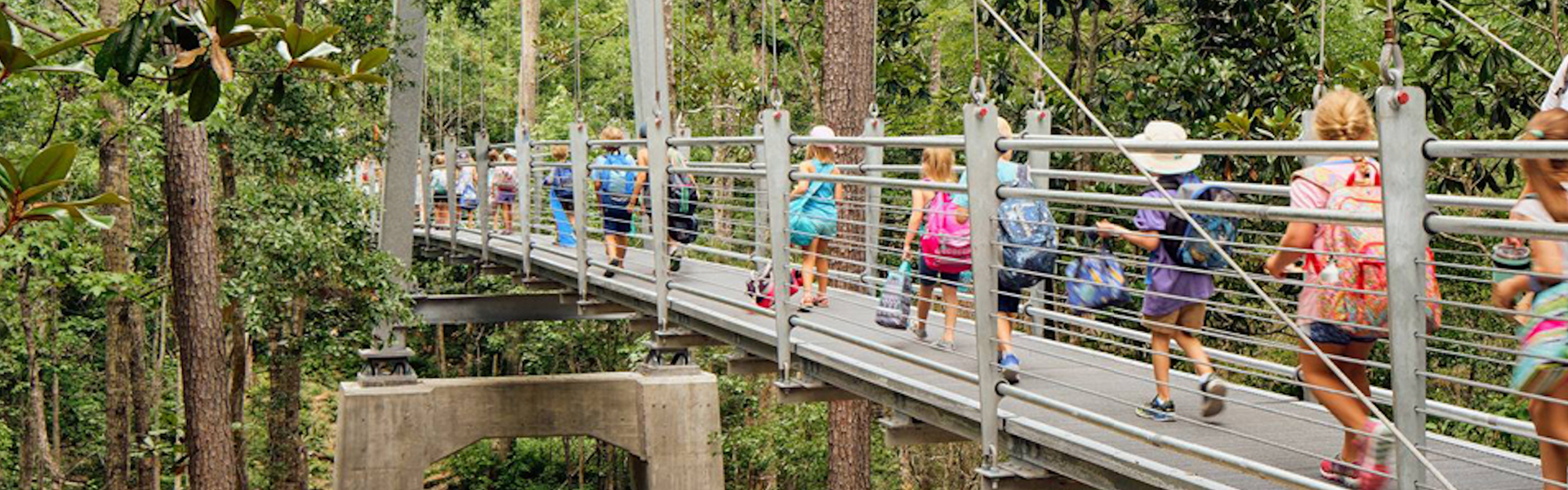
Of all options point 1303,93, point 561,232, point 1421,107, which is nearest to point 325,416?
point 561,232

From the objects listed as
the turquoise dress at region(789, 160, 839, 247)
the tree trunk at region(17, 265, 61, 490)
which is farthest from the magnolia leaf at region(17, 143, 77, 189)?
the tree trunk at region(17, 265, 61, 490)

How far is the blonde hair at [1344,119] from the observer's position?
4695 millimetres

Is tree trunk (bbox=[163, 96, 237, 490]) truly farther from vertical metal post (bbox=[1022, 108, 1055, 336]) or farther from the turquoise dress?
vertical metal post (bbox=[1022, 108, 1055, 336])

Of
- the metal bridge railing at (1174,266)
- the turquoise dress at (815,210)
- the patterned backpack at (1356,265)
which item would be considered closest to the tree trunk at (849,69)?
the metal bridge railing at (1174,266)

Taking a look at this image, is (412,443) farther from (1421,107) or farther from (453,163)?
(1421,107)

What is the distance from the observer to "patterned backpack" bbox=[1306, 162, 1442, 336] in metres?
4.57

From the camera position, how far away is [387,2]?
17484mm

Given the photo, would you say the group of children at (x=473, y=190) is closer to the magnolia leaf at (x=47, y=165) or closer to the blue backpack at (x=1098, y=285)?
the blue backpack at (x=1098, y=285)

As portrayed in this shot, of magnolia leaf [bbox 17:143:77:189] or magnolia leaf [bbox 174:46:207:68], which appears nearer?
magnolia leaf [bbox 17:143:77:189]

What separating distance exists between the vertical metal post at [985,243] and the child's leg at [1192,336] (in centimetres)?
58

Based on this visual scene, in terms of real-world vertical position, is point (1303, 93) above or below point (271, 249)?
above

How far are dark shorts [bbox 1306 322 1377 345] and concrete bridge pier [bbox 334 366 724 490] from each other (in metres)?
Result: 16.2

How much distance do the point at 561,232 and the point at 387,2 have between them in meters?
3.23

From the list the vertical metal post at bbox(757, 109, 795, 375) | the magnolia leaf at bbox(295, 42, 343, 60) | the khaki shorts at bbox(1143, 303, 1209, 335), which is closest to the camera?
the magnolia leaf at bbox(295, 42, 343, 60)
